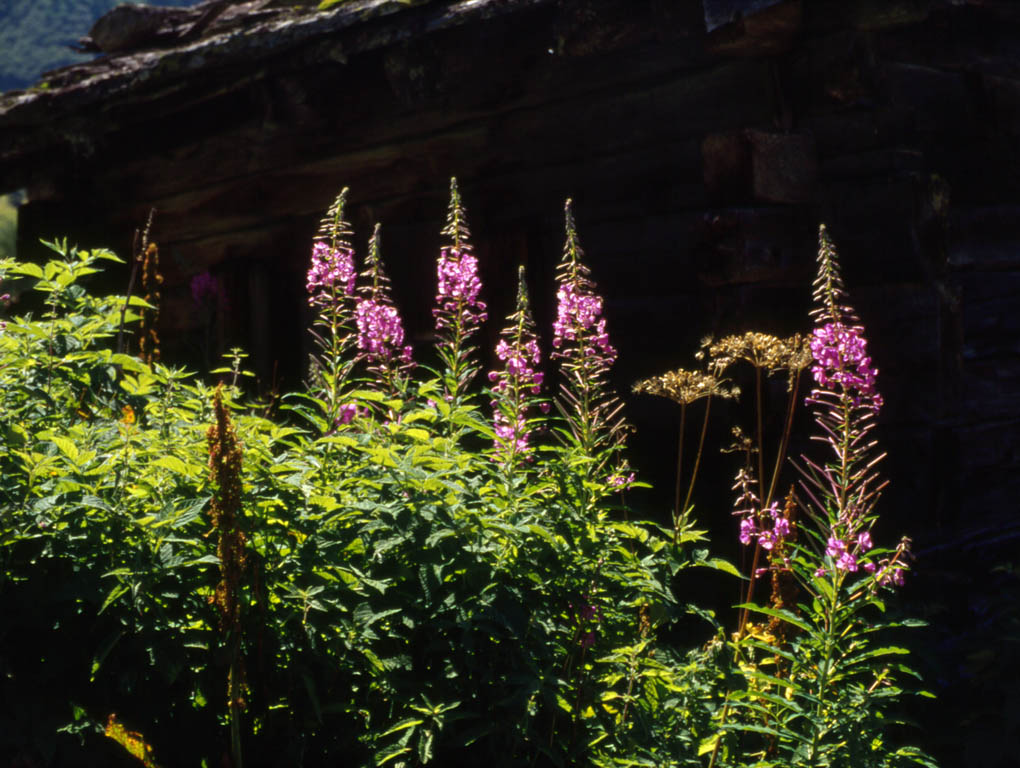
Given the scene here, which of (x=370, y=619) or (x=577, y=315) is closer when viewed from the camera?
(x=370, y=619)

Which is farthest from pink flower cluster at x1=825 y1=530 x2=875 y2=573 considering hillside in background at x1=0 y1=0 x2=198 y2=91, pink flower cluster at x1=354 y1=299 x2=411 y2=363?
hillside in background at x1=0 y1=0 x2=198 y2=91

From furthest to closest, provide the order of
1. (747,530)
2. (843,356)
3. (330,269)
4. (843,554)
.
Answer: (330,269) < (747,530) < (843,356) < (843,554)

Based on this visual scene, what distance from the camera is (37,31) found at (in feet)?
231

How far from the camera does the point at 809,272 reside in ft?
15.1

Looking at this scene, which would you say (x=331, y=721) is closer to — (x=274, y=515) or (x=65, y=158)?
(x=274, y=515)

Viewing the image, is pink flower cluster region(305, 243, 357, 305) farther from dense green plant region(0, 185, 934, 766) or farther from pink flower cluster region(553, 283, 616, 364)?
pink flower cluster region(553, 283, 616, 364)

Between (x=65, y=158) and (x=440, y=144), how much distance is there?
10.7ft

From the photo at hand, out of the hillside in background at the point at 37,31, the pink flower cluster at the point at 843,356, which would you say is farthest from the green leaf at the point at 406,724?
the hillside in background at the point at 37,31

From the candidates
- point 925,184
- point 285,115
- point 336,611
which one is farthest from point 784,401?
point 285,115

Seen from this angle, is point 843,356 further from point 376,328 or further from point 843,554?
point 376,328

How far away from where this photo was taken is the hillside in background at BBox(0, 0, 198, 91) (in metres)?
65.5

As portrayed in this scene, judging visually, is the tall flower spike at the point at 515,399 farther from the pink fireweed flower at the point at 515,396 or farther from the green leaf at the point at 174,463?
the green leaf at the point at 174,463

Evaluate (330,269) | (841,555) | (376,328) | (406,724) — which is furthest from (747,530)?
(330,269)

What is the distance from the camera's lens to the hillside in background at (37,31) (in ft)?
215
